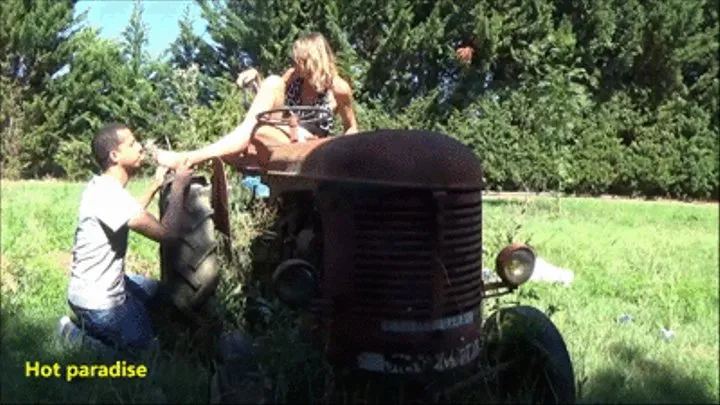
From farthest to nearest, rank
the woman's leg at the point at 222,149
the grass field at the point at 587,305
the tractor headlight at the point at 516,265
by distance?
the woman's leg at the point at 222,149, the grass field at the point at 587,305, the tractor headlight at the point at 516,265

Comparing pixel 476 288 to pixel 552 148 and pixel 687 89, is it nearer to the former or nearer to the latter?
pixel 687 89

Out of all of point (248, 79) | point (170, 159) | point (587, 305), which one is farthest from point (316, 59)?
point (587, 305)

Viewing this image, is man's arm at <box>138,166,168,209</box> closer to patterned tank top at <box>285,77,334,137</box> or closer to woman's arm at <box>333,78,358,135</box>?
patterned tank top at <box>285,77,334,137</box>

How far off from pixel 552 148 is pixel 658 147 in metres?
1.61

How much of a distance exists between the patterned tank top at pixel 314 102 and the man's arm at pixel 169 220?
0.69 m

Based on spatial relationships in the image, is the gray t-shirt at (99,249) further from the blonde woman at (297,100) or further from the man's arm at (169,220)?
the blonde woman at (297,100)

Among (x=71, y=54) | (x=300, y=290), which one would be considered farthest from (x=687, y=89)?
(x=71, y=54)

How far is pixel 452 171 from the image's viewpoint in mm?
2949

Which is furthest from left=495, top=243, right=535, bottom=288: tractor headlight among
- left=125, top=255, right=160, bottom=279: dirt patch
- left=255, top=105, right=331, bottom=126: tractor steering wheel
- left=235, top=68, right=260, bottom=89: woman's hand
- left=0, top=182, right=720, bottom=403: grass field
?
left=125, top=255, right=160, bottom=279: dirt patch

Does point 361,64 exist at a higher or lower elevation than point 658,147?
higher

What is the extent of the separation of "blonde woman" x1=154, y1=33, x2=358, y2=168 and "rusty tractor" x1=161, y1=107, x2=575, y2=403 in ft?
2.26

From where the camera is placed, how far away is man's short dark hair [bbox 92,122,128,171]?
394 cm

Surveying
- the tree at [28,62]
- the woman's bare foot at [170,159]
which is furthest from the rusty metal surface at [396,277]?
the tree at [28,62]

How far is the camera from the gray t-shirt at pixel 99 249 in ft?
12.4
